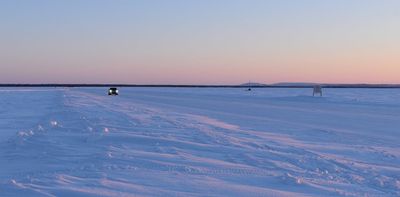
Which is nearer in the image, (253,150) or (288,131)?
(253,150)

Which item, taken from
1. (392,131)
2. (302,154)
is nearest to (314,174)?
(302,154)

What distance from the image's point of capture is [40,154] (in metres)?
8.64

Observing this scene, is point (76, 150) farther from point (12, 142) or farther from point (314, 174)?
point (314, 174)

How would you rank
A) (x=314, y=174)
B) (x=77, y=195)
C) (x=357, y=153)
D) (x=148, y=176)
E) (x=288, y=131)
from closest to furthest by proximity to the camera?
(x=77, y=195)
(x=148, y=176)
(x=314, y=174)
(x=357, y=153)
(x=288, y=131)

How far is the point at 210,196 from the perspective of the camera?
18.6 feet

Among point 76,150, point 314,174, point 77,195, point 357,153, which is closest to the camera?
point 77,195

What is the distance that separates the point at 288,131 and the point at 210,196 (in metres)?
9.16

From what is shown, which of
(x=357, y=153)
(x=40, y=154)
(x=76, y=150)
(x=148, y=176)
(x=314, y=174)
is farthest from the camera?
(x=357, y=153)

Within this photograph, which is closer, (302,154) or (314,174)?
(314,174)

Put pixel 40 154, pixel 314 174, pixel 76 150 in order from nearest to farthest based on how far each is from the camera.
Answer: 1. pixel 314 174
2. pixel 40 154
3. pixel 76 150

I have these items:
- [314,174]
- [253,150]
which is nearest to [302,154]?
[253,150]

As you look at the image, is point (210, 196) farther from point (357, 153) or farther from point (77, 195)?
point (357, 153)

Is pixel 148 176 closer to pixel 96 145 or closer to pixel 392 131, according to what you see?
pixel 96 145

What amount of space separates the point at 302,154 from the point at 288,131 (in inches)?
205
